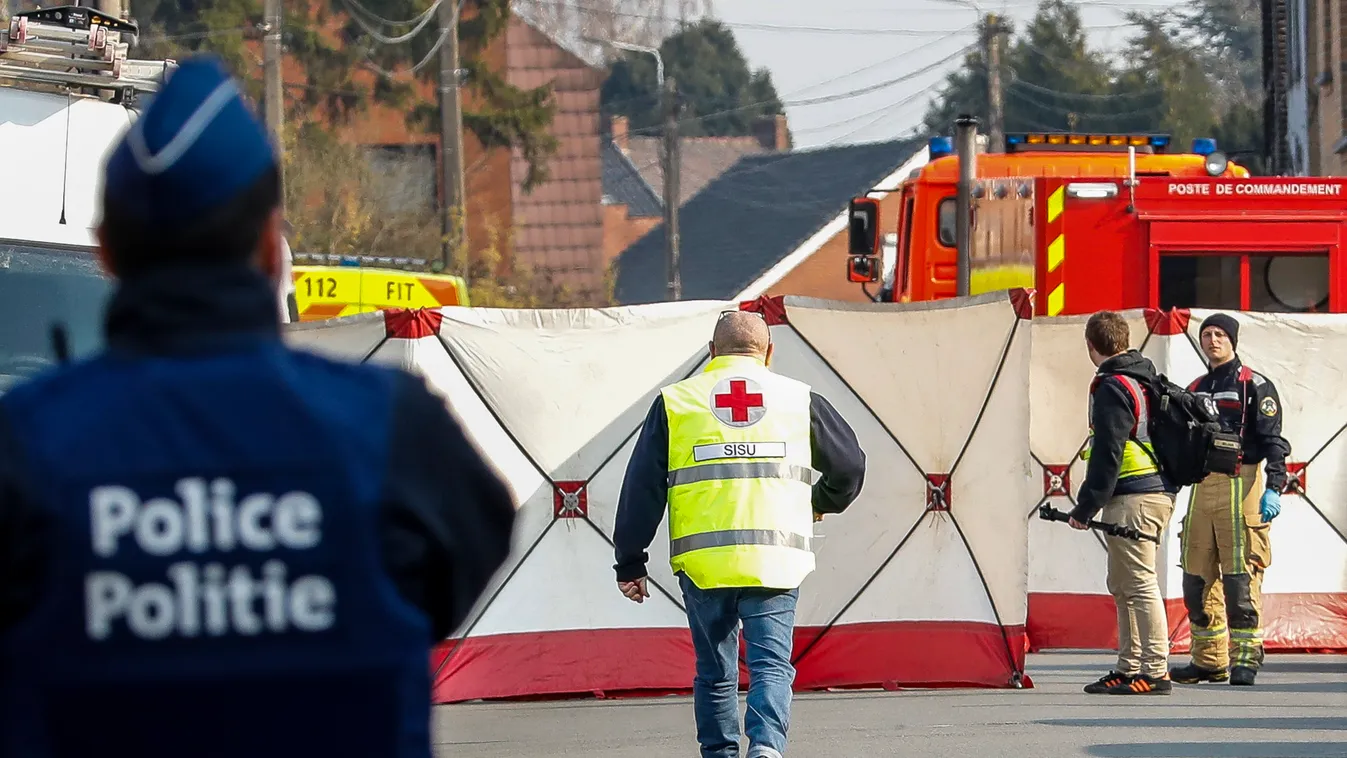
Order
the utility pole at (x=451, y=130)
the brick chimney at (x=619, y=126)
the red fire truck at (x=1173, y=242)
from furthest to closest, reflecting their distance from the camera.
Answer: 1. the brick chimney at (x=619, y=126)
2. the utility pole at (x=451, y=130)
3. the red fire truck at (x=1173, y=242)

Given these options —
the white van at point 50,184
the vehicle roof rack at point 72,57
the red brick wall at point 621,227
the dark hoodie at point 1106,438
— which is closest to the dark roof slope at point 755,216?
the red brick wall at point 621,227

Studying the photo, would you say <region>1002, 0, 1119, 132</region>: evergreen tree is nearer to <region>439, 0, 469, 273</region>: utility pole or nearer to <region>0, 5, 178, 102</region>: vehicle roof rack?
<region>439, 0, 469, 273</region>: utility pole

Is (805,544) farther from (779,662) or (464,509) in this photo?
(464,509)

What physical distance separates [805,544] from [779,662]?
16.0 inches

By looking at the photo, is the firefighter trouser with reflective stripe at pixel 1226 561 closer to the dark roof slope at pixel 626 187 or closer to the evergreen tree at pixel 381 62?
the evergreen tree at pixel 381 62

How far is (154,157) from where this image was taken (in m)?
2.47

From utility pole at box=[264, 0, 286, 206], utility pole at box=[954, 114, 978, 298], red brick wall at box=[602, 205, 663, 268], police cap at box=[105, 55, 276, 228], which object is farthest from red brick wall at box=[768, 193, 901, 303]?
police cap at box=[105, 55, 276, 228]

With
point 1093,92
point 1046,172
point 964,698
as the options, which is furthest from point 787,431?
point 1093,92

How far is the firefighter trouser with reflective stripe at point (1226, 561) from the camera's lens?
1061 centimetres

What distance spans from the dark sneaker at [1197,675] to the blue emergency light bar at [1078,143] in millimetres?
5524

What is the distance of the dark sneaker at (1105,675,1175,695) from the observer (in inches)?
403

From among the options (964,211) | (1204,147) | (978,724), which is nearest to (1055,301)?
(964,211)

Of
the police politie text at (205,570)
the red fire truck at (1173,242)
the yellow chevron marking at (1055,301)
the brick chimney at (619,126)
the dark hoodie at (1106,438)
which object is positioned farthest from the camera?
the brick chimney at (619,126)

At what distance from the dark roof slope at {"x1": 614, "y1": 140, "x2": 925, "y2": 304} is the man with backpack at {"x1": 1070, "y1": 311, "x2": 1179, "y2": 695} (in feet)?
123
